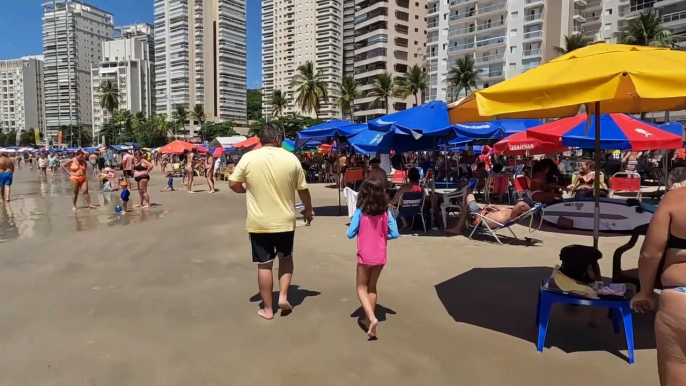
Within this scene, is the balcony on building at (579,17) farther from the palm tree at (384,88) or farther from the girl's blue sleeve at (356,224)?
the girl's blue sleeve at (356,224)

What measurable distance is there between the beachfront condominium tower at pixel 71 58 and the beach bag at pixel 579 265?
134692 mm

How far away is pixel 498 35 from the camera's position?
59000 mm

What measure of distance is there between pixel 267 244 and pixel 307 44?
372 feet

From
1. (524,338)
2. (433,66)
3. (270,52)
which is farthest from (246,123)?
(524,338)

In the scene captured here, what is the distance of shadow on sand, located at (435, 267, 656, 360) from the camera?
3768 mm

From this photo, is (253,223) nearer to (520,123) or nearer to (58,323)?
(58,323)

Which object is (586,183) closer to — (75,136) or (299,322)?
(299,322)

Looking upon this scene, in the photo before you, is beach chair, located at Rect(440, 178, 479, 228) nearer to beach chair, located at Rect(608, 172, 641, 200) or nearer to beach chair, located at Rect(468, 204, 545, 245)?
beach chair, located at Rect(468, 204, 545, 245)

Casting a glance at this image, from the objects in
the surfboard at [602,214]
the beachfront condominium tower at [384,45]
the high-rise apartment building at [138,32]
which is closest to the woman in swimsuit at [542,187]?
the surfboard at [602,214]

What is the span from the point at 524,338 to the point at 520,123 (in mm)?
9017

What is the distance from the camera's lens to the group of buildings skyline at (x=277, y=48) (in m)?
57.6

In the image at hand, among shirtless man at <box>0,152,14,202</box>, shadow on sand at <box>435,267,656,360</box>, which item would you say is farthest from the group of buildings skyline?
shirtless man at <box>0,152,14,202</box>

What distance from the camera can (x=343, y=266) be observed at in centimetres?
618

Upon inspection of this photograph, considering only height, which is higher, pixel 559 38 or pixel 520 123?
pixel 559 38
